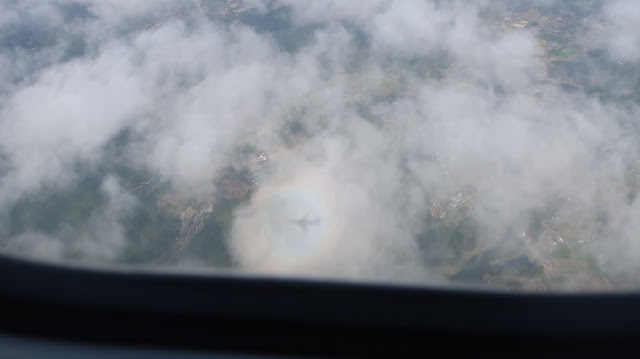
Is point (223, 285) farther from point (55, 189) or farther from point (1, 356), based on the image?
point (55, 189)

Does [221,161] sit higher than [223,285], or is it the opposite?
[223,285]

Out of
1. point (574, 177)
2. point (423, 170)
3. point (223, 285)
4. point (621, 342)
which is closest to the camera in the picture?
point (621, 342)

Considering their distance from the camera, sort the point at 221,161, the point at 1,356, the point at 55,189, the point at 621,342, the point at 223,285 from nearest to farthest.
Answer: the point at 1,356, the point at 621,342, the point at 223,285, the point at 55,189, the point at 221,161

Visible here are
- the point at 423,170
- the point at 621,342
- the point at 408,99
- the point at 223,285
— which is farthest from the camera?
the point at 408,99

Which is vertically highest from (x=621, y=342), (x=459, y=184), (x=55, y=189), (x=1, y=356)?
(x=1, y=356)

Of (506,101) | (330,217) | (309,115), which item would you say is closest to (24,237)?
(330,217)

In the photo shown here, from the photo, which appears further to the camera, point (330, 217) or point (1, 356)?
point (330, 217)

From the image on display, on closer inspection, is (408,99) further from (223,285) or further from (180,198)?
(223,285)

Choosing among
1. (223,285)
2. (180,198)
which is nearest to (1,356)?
(223,285)

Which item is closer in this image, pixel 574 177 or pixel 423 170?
pixel 574 177
